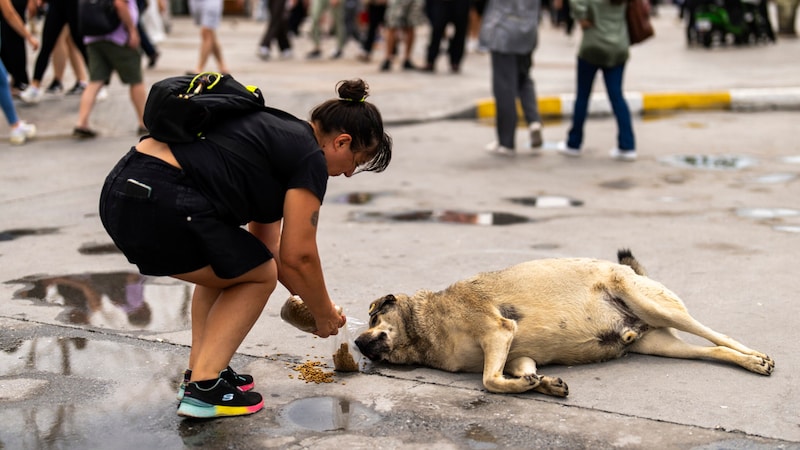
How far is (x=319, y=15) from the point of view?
18.4 m

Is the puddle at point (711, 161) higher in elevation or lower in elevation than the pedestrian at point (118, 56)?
lower

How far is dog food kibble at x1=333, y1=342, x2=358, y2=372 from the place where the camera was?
4609 millimetres

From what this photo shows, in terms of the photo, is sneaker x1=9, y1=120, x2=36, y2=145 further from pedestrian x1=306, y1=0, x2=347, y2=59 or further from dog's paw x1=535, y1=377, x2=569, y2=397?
pedestrian x1=306, y1=0, x2=347, y2=59

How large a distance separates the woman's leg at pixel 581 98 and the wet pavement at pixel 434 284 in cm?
25

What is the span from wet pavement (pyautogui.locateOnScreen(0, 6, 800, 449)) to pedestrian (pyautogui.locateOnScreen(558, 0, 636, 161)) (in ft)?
1.40

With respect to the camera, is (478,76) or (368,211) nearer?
(368,211)

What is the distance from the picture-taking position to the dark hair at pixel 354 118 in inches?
159

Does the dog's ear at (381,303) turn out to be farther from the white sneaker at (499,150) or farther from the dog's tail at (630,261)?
the white sneaker at (499,150)

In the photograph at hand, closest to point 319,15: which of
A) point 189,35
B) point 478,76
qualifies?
point 478,76

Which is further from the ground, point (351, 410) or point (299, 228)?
point (299, 228)

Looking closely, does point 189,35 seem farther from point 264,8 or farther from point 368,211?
point 368,211

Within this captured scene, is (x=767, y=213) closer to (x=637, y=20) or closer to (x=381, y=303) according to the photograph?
(x=637, y=20)

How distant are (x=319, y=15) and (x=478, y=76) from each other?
392cm

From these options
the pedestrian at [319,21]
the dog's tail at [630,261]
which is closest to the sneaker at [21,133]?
the dog's tail at [630,261]
